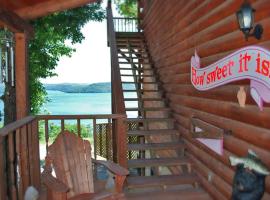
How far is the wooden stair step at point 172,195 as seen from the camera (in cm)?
457

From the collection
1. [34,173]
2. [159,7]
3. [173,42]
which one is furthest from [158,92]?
[34,173]

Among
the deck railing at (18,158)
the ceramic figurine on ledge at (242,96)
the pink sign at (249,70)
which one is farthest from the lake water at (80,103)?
the ceramic figurine on ledge at (242,96)

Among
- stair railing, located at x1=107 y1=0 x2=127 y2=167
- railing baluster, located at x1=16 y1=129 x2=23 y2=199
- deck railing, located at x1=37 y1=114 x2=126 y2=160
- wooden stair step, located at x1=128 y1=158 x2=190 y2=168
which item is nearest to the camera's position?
railing baluster, located at x1=16 y1=129 x2=23 y2=199

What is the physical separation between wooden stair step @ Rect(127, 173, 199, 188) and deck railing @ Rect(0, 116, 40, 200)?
1.31m

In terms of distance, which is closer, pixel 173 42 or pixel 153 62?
pixel 173 42

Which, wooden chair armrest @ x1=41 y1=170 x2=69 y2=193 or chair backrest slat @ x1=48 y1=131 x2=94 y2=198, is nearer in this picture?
wooden chair armrest @ x1=41 y1=170 x2=69 y2=193

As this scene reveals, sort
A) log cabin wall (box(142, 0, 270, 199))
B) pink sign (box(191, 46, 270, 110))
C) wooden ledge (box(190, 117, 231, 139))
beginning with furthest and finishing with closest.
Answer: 1. wooden ledge (box(190, 117, 231, 139))
2. log cabin wall (box(142, 0, 270, 199))
3. pink sign (box(191, 46, 270, 110))

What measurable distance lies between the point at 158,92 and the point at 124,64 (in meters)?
1.62

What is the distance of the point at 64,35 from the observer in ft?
32.8

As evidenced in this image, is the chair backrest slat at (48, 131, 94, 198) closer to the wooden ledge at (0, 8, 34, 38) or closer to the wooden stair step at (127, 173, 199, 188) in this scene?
the wooden stair step at (127, 173, 199, 188)

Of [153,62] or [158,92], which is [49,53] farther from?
[158,92]

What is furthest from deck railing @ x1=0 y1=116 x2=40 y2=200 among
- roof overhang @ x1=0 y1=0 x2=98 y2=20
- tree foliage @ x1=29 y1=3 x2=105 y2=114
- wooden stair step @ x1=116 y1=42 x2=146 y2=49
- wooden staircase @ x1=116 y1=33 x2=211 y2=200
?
wooden stair step @ x1=116 y1=42 x2=146 y2=49

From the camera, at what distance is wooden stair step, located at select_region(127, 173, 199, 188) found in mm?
4895

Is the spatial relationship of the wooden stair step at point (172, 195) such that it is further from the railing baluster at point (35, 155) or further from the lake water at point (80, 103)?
the lake water at point (80, 103)
